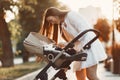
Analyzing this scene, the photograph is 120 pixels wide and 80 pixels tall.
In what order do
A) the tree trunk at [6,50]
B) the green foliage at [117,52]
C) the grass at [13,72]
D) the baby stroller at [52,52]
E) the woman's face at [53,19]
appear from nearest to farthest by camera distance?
1. the baby stroller at [52,52]
2. the woman's face at [53,19]
3. the grass at [13,72]
4. the green foliage at [117,52]
5. the tree trunk at [6,50]

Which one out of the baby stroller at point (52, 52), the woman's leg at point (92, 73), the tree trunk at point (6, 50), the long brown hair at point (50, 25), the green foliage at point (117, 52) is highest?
the long brown hair at point (50, 25)

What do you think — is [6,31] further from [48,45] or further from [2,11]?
[48,45]

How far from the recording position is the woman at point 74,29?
8023mm

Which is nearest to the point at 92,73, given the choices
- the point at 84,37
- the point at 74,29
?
the point at 84,37

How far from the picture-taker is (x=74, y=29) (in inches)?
322

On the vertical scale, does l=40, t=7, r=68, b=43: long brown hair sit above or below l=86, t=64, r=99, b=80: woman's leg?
above

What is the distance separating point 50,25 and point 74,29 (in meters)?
0.35

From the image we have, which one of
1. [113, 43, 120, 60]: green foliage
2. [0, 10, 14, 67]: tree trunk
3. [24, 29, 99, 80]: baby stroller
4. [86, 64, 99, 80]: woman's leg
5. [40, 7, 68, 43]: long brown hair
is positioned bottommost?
[0, 10, 14, 67]: tree trunk

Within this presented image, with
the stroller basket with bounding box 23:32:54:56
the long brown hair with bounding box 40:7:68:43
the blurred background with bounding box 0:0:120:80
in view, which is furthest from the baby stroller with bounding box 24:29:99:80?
the blurred background with bounding box 0:0:120:80

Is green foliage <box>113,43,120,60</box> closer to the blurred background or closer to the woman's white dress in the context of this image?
the blurred background

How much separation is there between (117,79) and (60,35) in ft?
33.3

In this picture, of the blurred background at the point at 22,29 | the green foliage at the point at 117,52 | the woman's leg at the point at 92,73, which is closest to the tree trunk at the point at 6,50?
the blurred background at the point at 22,29

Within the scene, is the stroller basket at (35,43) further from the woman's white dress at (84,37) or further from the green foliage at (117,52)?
the green foliage at (117,52)

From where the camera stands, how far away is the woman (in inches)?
316
